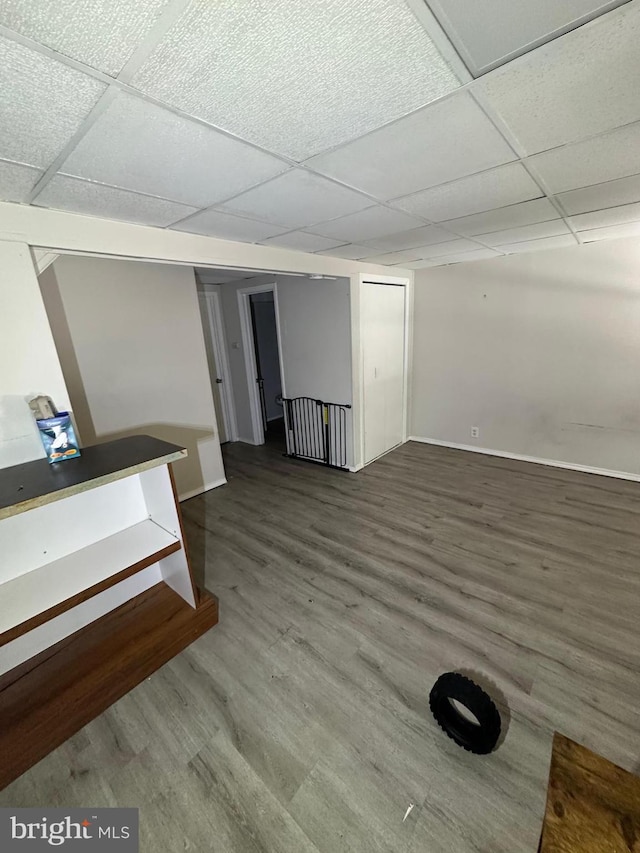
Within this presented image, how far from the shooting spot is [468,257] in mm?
3795

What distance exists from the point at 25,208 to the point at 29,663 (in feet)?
7.23

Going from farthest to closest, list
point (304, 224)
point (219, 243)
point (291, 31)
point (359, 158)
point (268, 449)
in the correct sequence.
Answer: point (268, 449)
point (219, 243)
point (304, 224)
point (359, 158)
point (291, 31)

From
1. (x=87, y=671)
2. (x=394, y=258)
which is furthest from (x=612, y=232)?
(x=87, y=671)

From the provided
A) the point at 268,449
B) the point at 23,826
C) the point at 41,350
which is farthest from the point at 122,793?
the point at 268,449

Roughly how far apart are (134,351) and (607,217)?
3.89 metres

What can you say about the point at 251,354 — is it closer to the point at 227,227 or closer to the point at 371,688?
the point at 227,227

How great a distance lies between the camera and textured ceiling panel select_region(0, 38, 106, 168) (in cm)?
81

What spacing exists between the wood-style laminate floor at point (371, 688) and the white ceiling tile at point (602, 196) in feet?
7.71

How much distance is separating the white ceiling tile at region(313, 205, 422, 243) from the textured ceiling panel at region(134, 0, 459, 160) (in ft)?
3.07

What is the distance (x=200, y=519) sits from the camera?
3182mm

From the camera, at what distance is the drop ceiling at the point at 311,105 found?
0.75 metres

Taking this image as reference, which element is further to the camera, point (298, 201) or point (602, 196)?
point (602, 196)

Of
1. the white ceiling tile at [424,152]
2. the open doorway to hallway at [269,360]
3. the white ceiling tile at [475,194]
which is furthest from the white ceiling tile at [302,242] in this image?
the open doorway to hallway at [269,360]

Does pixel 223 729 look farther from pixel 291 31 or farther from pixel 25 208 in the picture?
pixel 25 208
